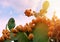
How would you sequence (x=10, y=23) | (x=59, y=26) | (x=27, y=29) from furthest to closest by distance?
(x=10, y=23), (x=27, y=29), (x=59, y=26)

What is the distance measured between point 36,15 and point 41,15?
0.03 m

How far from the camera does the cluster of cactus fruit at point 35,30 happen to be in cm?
94

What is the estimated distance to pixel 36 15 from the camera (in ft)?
3.41

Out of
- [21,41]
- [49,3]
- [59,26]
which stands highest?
[49,3]

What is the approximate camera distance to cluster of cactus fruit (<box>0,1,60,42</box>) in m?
0.94

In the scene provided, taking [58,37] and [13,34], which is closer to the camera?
[58,37]

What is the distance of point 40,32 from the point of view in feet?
3.28

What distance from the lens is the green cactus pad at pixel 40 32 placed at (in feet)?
3.16

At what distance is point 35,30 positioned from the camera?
1009 mm

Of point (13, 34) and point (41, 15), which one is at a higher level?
point (41, 15)

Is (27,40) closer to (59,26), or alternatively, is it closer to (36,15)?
(36,15)

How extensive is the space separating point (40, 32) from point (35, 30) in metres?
0.03

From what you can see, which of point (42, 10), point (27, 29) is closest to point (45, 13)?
point (42, 10)

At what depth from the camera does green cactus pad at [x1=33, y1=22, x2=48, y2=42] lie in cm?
96
